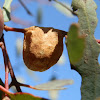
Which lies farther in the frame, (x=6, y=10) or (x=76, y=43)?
(x=6, y=10)

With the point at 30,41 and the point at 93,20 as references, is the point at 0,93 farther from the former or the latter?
the point at 93,20

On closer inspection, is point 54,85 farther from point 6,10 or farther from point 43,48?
point 6,10

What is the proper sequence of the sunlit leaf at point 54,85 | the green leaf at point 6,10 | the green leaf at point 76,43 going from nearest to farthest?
the green leaf at point 76,43 < the sunlit leaf at point 54,85 < the green leaf at point 6,10

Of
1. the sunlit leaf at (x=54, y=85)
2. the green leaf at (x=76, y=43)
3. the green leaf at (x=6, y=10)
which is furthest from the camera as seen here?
the green leaf at (x=6, y=10)

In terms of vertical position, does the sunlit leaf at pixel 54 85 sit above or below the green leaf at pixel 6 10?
below

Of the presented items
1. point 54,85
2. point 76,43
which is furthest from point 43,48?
point 76,43

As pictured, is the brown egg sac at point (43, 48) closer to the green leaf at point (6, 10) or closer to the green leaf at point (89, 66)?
the green leaf at point (89, 66)

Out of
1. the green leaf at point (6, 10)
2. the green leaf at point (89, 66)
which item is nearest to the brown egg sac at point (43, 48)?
the green leaf at point (89, 66)

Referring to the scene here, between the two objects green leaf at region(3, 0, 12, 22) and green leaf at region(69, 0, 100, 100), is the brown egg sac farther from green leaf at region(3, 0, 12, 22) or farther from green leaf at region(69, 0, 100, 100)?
green leaf at region(3, 0, 12, 22)

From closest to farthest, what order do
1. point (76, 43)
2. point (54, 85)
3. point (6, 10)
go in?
point (76, 43), point (54, 85), point (6, 10)

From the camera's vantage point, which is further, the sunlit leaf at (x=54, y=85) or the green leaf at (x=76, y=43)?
the sunlit leaf at (x=54, y=85)
